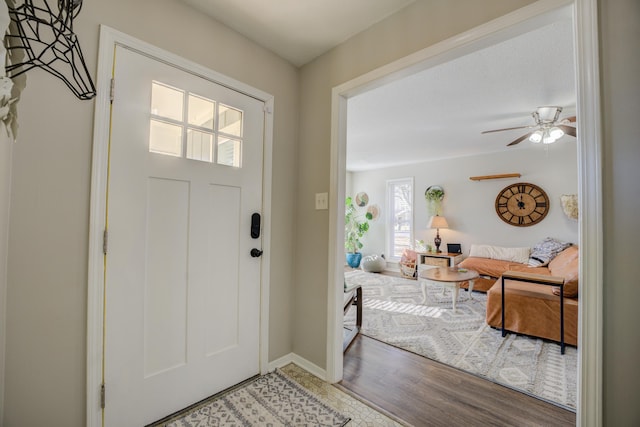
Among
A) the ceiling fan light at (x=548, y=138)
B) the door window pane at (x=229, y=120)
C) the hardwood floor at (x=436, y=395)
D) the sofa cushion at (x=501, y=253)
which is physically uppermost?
the ceiling fan light at (x=548, y=138)

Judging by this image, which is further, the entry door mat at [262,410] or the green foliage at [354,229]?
the green foliage at [354,229]

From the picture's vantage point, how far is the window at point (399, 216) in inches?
245

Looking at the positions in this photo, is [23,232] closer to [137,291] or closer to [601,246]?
[137,291]

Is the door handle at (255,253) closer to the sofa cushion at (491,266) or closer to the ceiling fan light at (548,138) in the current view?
the ceiling fan light at (548,138)

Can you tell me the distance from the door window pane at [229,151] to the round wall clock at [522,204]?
485cm

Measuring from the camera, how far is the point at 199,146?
68.4 inches

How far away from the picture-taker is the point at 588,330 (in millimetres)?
1114

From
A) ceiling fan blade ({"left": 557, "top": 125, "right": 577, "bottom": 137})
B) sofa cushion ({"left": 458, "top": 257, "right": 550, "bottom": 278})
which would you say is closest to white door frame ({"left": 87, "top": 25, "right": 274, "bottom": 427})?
ceiling fan blade ({"left": 557, "top": 125, "right": 577, "bottom": 137})

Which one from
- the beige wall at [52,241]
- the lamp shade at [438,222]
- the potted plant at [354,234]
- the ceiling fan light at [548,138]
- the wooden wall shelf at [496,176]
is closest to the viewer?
the beige wall at [52,241]

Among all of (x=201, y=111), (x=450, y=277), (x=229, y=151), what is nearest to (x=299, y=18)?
(x=201, y=111)

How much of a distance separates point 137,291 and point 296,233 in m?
1.14

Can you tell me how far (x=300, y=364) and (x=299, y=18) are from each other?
247cm

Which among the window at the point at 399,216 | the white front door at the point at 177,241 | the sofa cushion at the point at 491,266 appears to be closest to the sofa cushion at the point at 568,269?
the sofa cushion at the point at 491,266

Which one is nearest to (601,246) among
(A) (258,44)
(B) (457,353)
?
(B) (457,353)
